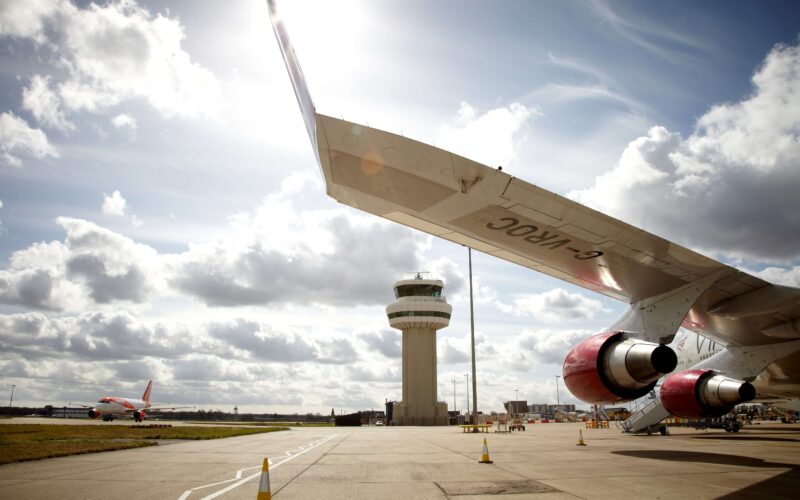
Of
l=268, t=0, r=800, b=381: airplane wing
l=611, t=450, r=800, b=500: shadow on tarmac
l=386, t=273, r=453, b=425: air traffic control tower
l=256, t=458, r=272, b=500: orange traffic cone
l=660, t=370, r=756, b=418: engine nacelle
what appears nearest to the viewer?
l=256, t=458, r=272, b=500: orange traffic cone

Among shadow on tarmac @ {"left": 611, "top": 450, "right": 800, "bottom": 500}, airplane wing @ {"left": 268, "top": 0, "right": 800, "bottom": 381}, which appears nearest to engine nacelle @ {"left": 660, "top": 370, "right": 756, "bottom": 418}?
shadow on tarmac @ {"left": 611, "top": 450, "right": 800, "bottom": 500}

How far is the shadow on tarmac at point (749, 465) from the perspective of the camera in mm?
9008

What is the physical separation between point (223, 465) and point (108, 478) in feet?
11.7

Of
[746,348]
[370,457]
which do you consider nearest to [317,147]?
[370,457]

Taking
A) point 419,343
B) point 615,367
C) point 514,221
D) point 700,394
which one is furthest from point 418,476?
point 419,343

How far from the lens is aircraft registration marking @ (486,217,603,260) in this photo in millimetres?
12711

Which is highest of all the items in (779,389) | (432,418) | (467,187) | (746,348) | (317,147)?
(317,147)

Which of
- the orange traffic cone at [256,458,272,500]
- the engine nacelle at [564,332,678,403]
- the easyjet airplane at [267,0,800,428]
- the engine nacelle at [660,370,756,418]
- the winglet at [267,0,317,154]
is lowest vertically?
the orange traffic cone at [256,458,272,500]

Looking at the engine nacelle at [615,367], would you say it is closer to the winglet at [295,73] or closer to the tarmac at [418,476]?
the tarmac at [418,476]

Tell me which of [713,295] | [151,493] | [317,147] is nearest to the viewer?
[151,493]

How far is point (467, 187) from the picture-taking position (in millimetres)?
11422

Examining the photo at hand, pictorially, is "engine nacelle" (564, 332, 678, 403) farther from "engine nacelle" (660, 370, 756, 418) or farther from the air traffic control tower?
the air traffic control tower

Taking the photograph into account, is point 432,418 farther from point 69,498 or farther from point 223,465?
point 69,498

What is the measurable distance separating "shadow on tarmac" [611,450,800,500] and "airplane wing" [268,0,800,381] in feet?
13.5
